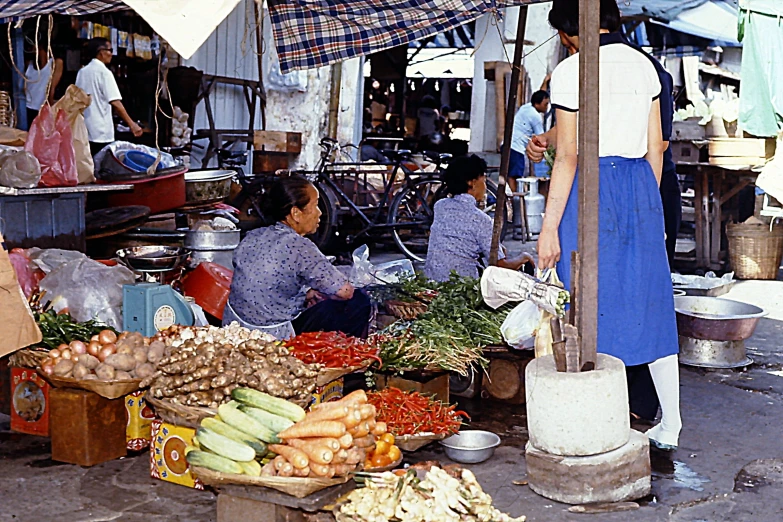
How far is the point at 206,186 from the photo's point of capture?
8.74 metres

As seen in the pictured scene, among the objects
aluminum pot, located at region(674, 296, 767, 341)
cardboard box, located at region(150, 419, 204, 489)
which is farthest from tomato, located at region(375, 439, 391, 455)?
aluminum pot, located at region(674, 296, 767, 341)

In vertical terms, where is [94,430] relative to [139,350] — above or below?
below

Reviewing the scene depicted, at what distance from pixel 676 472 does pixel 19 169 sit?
476cm

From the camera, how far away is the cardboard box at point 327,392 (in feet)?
14.5

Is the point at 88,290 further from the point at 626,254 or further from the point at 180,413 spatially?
the point at 626,254

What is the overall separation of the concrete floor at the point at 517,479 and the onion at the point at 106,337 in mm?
605

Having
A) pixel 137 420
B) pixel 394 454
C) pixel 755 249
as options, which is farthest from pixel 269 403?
pixel 755 249

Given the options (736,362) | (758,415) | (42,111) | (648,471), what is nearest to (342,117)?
(42,111)

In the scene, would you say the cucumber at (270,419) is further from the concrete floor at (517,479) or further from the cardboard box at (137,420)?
the cardboard box at (137,420)

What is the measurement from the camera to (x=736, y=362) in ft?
21.7

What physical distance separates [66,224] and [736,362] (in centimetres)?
506

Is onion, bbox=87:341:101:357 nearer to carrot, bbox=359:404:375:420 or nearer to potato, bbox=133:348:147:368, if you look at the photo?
potato, bbox=133:348:147:368

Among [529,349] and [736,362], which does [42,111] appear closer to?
[529,349]

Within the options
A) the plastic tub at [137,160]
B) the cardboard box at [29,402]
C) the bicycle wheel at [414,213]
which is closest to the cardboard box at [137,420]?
the cardboard box at [29,402]
